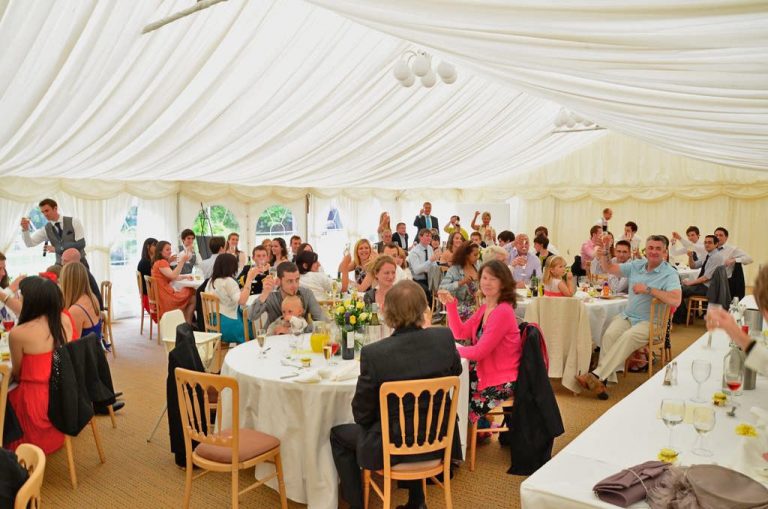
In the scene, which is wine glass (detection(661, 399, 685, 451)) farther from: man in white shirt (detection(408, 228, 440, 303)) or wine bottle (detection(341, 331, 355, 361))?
man in white shirt (detection(408, 228, 440, 303))

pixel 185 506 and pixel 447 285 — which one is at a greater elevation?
pixel 447 285

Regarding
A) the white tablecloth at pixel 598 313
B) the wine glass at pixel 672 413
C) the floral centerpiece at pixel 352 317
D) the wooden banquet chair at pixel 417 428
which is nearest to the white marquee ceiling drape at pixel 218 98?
the floral centerpiece at pixel 352 317

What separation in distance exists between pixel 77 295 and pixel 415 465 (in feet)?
10.0

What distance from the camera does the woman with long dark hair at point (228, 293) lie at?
6.13m

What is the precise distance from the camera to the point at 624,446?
2.26 m

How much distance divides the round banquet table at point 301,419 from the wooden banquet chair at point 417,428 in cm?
47

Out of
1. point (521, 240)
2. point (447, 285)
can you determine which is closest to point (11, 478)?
point (447, 285)

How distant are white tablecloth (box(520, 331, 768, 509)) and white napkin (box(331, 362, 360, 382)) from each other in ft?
4.83

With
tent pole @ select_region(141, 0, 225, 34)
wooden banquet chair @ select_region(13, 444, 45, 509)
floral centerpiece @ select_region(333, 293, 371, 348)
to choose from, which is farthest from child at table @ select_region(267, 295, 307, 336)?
wooden banquet chair @ select_region(13, 444, 45, 509)

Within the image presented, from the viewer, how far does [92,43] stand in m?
4.35

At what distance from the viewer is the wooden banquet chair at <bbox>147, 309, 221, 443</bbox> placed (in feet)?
15.4

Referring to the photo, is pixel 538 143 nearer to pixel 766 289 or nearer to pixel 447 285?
pixel 447 285

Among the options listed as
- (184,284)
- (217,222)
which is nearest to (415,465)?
(184,284)

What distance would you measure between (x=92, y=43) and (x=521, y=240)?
17.4 ft
